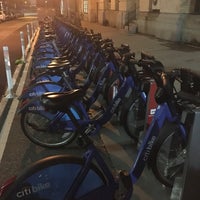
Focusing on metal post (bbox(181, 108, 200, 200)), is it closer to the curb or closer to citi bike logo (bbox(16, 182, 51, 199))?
citi bike logo (bbox(16, 182, 51, 199))

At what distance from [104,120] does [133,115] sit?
45cm

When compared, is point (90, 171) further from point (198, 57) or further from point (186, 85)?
point (198, 57)

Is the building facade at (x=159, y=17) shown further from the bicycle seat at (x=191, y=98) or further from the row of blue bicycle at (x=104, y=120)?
the bicycle seat at (x=191, y=98)

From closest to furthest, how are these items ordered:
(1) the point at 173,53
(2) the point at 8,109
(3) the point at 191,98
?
(3) the point at 191,98
(2) the point at 8,109
(1) the point at 173,53

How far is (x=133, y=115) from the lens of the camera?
4398mm

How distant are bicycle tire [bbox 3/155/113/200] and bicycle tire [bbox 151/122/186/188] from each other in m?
0.75

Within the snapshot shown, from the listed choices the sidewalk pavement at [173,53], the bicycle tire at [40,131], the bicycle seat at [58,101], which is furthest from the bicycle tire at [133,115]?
the sidewalk pavement at [173,53]

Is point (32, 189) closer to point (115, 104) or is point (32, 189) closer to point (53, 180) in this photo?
point (53, 180)

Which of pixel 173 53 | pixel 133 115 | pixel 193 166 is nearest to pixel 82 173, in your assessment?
pixel 193 166

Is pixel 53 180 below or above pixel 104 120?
above

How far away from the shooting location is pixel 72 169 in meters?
2.56

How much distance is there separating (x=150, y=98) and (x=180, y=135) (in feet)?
2.97

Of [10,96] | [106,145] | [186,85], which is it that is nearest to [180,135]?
[186,85]

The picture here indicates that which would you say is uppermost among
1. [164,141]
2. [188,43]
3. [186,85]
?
[186,85]
